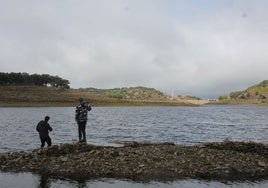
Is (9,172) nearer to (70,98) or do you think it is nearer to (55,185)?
(55,185)

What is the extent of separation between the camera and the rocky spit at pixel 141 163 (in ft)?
61.3

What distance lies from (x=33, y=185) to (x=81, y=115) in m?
10.8

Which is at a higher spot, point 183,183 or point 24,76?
point 24,76

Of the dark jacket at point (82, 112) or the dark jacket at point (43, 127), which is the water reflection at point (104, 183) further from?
the dark jacket at point (82, 112)

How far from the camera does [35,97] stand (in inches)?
6344

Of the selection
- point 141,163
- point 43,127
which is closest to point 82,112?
point 43,127

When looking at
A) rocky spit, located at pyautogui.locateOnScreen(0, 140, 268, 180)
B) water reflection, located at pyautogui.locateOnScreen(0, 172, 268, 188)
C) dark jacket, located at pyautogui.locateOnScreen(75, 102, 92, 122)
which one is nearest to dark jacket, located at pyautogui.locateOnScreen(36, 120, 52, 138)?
rocky spit, located at pyautogui.locateOnScreen(0, 140, 268, 180)

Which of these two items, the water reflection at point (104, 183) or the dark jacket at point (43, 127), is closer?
the water reflection at point (104, 183)

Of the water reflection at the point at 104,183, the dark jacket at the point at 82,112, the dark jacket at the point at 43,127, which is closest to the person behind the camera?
the water reflection at the point at 104,183

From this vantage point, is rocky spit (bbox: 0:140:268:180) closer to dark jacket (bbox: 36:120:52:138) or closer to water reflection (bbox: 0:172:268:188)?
water reflection (bbox: 0:172:268:188)

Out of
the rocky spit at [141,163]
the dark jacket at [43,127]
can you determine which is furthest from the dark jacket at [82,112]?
the rocky spit at [141,163]

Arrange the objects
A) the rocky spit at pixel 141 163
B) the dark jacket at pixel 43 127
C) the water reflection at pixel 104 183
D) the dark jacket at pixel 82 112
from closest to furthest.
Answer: the water reflection at pixel 104 183, the rocky spit at pixel 141 163, the dark jacket at pixel 43 127, the dark jacket at pixel 82 112

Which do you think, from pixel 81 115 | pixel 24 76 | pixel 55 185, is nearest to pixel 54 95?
pixel 24 76

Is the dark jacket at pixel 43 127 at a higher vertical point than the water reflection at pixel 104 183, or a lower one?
higher
